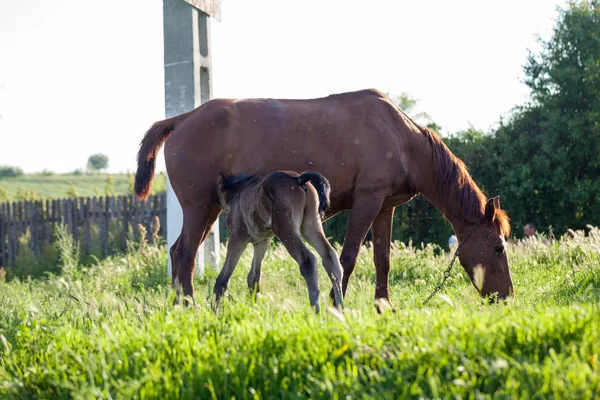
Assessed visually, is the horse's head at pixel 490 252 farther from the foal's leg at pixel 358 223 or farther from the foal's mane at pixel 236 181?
the foal's mane at pixel 236 181

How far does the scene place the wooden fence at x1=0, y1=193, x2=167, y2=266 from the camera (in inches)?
778

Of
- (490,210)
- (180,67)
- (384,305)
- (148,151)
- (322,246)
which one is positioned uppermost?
(180,67)

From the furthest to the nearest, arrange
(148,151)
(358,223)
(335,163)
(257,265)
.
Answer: (148,151), (335,163), (358,223), (257,265)

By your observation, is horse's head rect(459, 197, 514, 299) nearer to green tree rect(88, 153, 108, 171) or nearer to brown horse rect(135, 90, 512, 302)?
brown horse rect(135, 90, 512, 302)

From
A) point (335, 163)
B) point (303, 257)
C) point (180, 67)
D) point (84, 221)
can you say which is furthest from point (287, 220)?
point (84, 221)

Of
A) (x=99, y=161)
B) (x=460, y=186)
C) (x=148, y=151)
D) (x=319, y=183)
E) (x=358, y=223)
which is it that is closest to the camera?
(x=319, y=183)

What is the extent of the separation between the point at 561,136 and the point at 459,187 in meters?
12.0

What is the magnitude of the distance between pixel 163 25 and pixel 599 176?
12.3 m

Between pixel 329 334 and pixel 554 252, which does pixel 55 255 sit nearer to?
pixel 554 252

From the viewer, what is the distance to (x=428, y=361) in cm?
341

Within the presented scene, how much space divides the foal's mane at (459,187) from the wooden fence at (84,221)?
1289cm

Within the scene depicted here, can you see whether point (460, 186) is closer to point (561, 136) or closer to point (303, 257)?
point (303, 257)

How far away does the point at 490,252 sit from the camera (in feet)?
22.3

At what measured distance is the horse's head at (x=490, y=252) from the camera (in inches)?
266
